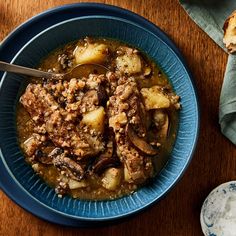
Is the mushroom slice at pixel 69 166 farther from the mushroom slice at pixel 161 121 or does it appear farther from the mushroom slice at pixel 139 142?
the mushroom slice at pixel 161 121

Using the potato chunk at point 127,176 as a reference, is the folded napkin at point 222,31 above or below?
above

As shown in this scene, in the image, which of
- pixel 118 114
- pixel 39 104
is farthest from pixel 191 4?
pixel 39 104

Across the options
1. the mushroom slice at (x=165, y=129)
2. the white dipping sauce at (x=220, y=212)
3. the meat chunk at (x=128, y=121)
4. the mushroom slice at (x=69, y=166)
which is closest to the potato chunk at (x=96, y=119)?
the meat chunk at (x=128, y=121)

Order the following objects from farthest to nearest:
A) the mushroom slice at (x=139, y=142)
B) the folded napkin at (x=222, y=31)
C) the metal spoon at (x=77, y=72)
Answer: the folded napkin at (x=222, y=31), the metal spoon at (x=77, y=72), the mushroom slice at (x=139, y=142)

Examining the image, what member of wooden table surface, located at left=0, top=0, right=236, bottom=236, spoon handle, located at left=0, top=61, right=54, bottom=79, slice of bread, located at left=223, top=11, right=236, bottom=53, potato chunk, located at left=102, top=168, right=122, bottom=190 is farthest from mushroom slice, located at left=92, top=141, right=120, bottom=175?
slice of bread, located at left=223, top=11, right=236, bottom=53

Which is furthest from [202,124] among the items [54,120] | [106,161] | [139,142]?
[54,120]

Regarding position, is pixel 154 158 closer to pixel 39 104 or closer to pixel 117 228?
pixel 117 228

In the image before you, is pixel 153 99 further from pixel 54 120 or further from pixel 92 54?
pixel 54 120
